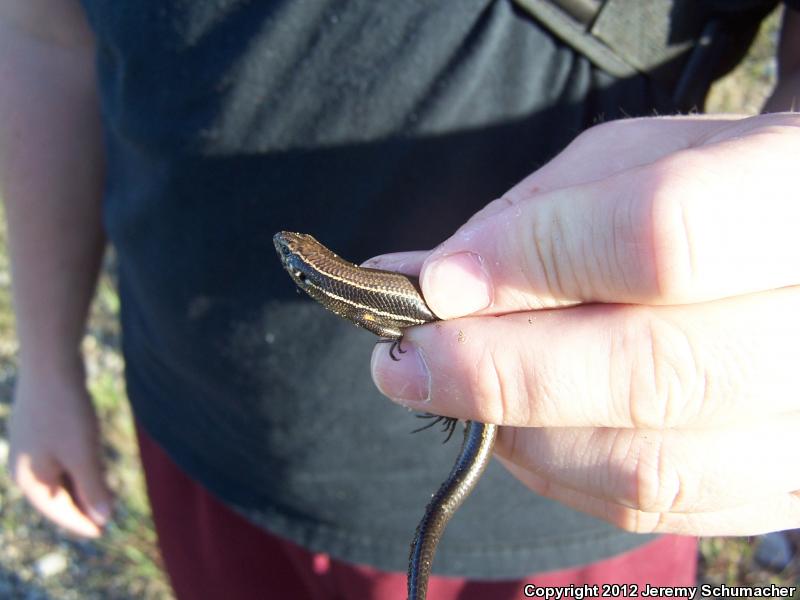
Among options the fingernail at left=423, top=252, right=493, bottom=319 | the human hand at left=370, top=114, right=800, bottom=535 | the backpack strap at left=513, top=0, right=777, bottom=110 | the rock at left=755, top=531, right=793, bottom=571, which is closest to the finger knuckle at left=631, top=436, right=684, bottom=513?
the human hand at left=370, top=114, right=800, bottom=535

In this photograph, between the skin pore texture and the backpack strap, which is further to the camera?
the backpack strap

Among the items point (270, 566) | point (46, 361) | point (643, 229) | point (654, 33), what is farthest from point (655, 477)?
point (46, 361)

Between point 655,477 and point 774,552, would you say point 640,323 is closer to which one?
point 655,477

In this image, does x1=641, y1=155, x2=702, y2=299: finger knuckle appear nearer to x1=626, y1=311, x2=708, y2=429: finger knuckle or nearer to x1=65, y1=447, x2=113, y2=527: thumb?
x1=626, y1=311, x2=708, y2=429: finger knuckle

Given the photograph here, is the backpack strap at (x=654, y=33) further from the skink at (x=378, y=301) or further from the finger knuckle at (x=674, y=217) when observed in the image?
the skink at (x=378, y=301)

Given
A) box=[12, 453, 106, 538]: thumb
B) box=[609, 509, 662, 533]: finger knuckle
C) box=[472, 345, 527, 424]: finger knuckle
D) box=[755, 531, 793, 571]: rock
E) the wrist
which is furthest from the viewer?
box=[755, 531, 793, 571]: rock

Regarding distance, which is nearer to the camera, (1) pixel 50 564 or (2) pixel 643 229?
(2) pixel 643 229

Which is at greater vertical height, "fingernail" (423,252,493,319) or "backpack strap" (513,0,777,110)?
"backpack strap" (513,0,777,110)
